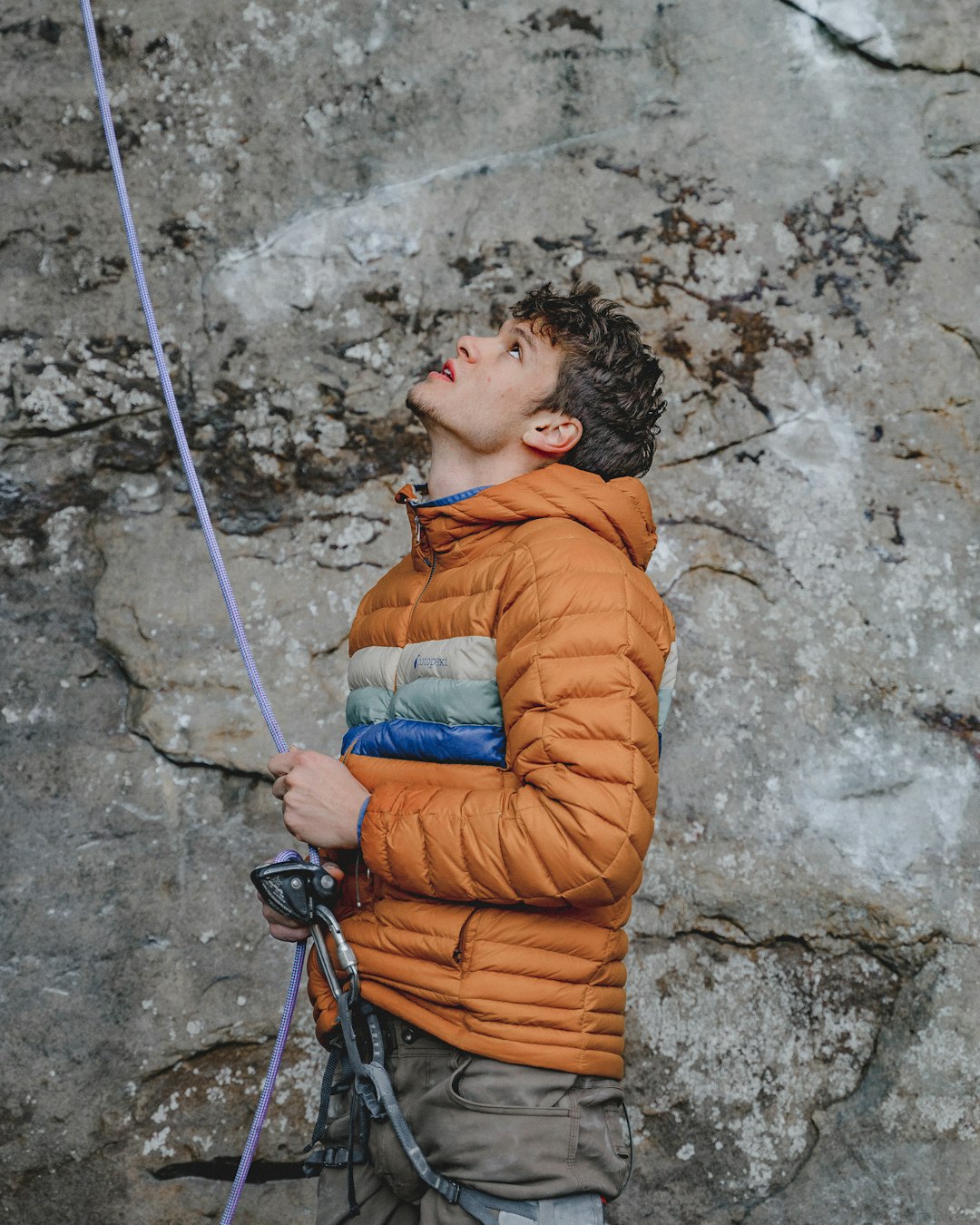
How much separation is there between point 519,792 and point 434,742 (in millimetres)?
182

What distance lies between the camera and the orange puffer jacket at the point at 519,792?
136 centimetres

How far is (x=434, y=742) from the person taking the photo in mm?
1521

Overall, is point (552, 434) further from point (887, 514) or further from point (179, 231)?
point (179, 231)

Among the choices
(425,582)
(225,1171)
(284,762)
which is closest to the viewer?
(284,762)

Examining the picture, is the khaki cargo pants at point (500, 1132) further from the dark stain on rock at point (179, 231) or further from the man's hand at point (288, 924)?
the dark stain on rock at point (179, 231)

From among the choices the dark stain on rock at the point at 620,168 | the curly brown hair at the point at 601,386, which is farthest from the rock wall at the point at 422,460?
the curly brown hair at the point at 601,386

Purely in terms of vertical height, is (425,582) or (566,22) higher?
(566,22)

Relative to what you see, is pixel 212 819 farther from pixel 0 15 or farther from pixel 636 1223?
pixel 0 15

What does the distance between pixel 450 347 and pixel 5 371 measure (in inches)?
41.2

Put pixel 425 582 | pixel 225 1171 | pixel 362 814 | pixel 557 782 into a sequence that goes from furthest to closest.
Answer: pixel 225 1171 → pixel 425 582 → pixel 362 814 → pixel 557 782

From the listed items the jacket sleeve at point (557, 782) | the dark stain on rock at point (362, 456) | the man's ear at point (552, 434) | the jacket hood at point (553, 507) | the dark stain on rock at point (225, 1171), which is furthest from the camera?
the dark stain on rock at point (362, 456)

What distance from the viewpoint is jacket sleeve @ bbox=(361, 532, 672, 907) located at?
1.35 metres

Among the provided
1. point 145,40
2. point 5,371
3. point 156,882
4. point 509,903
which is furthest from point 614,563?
point 145,40

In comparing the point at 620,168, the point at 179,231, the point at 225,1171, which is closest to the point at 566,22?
the point at 620,168
